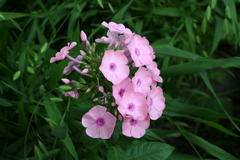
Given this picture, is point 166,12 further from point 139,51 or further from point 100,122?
point 100,122

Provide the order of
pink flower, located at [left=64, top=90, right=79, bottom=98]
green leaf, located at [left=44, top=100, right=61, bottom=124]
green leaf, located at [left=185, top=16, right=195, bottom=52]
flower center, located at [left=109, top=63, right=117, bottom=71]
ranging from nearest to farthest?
flower center, located at [left=109, top=63, right=117, bottom=71]
pink flower, located at [left=64, top=90, right=79, bottom=98]
green leaf, located at [left=44, top=100, right=61, bottom=124]
green leaf, located at [left=185, top=16, right=195, bottom=52]

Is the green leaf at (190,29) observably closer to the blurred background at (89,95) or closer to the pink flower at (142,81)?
the blurred background at (89,95)

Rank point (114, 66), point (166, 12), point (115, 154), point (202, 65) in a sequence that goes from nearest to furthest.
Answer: point (114, 66) → point (115, 154) → point (202, 65) → point (166, 12)

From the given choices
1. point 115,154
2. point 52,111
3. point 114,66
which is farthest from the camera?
point 52,111

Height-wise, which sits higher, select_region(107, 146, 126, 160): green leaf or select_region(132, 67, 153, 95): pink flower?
select_region(132, 67, 153, 95): pink flower

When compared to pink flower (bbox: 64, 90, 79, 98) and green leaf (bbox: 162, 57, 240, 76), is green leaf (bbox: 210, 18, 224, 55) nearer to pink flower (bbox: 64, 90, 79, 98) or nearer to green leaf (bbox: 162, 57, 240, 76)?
green leaf (bbox: 162, 57, 240, 76)

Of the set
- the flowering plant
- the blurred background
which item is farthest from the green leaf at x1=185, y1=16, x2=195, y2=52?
the flowering plant

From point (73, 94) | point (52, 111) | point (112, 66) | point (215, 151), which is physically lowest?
point (215, 151)

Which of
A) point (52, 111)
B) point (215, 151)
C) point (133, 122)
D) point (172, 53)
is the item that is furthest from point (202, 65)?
point (52, 111)
